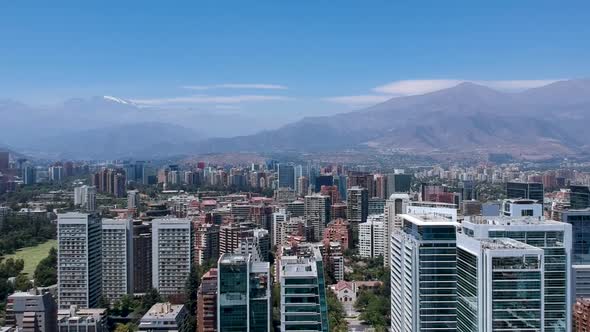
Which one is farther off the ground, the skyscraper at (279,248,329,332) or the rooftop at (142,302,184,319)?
the skyscraper at (279,248,329,332)

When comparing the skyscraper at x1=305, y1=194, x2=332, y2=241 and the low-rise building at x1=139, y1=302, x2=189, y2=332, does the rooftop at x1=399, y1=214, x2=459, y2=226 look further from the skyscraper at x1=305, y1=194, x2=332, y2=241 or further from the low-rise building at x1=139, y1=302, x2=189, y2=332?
the skyscraper at x1=305, y1=194, x2=332, y2=241

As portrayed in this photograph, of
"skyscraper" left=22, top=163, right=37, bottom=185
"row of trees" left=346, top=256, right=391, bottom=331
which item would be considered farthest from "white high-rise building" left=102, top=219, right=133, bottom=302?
"skyscraper" left=22, top=163, right=37, bottom=185

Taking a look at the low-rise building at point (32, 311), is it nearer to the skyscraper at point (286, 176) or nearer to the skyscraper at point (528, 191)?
the skyscraper at point (528, 191)

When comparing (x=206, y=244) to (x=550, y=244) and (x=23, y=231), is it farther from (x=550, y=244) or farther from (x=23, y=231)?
(x=550, y=244)

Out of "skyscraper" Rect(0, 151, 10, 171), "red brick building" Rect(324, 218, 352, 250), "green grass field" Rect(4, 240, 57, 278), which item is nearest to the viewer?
"green grass field" Rect(4, 240, 57, 278)

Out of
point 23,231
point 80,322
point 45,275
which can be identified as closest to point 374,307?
point 80,322

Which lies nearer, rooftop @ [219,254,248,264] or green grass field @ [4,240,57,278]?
rooftop @ [219,254,248,264]

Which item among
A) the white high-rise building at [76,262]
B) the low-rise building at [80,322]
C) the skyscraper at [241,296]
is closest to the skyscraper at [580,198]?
the white high-rise building at [76,262]

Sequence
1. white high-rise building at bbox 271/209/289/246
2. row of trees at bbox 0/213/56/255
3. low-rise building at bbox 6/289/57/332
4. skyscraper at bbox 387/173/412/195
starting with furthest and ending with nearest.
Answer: skyscraper at bbox 387/173/412/195 → white high-rise building at bbox 271/209/289/246 → row of trees at bbox 0/213/56/255 → low-rise building at bbox 6/289/57/332
